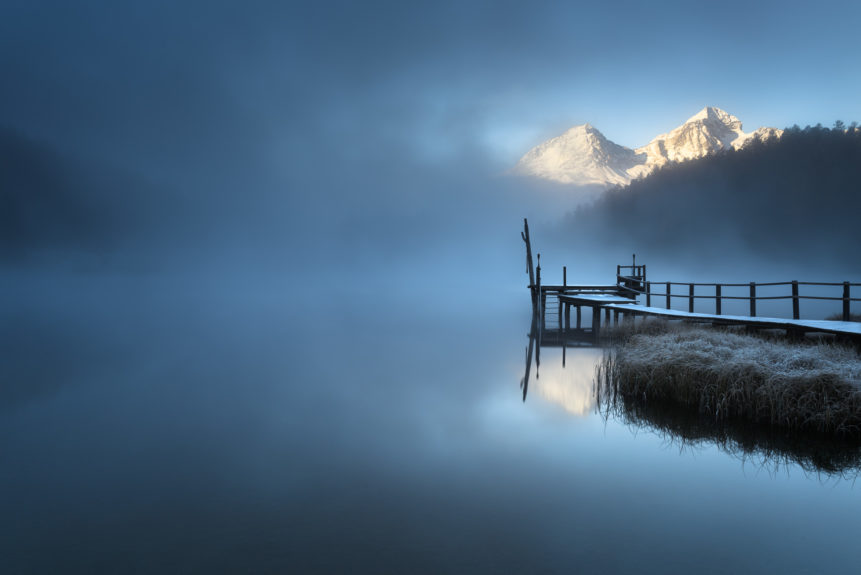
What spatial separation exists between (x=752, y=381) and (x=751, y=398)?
36 cm

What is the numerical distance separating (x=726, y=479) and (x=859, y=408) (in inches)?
122

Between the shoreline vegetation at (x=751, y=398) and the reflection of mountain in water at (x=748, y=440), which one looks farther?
the shoreline vegetation at (x=751, y=398)

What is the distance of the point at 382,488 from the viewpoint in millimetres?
7836

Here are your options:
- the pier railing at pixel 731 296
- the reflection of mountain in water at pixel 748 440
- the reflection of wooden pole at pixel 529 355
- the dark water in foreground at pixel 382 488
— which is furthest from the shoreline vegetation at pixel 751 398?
the reflection of wooden pole at pixel 529 355

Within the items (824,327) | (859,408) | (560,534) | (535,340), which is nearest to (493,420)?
(560,534)

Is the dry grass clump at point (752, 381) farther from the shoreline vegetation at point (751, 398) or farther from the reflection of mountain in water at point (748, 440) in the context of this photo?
the reflection of mountain in water at point (748, 440)

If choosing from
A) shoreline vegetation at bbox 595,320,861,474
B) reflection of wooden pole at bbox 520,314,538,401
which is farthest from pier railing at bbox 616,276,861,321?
reflection of wooden pole at bbox 520,314,538,401

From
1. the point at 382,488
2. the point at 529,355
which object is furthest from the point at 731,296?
the point at 382,488

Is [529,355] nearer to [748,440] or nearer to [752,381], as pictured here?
[752,381]

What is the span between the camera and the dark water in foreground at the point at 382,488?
5.71 metres

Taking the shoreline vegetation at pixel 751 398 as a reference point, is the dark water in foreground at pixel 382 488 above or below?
below

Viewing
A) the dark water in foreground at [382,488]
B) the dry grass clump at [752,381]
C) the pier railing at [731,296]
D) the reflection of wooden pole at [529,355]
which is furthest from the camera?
the reflection of wooden pole at [529,355]

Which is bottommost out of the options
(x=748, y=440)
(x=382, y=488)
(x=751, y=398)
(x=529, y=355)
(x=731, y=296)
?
(x=382, y=488)

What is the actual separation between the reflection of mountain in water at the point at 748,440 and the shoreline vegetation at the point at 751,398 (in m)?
0.01
